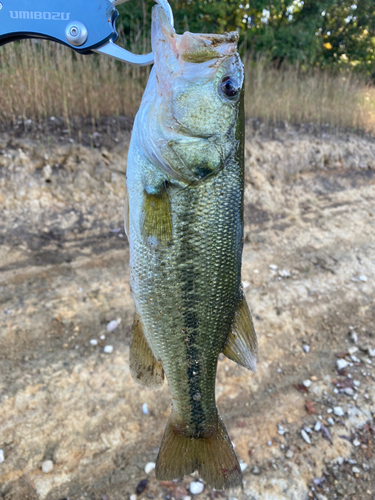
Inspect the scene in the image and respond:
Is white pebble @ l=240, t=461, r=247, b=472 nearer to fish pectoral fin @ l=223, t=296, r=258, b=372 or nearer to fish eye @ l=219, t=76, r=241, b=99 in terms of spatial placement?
fish pectoral fin @ l=223, t=296, r=258, b=372

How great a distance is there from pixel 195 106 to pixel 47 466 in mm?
2114

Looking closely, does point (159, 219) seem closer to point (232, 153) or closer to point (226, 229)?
point (226, 229)

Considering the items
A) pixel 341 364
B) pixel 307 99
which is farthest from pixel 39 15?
pixel 307 99

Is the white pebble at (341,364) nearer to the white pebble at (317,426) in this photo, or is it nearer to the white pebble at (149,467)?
the white pebble at (317,426)

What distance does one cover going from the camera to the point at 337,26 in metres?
12.2

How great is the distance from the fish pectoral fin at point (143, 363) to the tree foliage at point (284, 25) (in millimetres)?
6427

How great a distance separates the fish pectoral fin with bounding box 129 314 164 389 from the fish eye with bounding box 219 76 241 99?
1.01m

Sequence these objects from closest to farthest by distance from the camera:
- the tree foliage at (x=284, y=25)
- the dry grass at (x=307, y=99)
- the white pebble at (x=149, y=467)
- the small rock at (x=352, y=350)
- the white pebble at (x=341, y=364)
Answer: the white pebble at (x=149, y=467) → the white pebble at (x=341, y=364) → the small rock at (x=352, y=350) → the dry grass at (x=307, y=99) → the tree foliage at (x=284, y=25)

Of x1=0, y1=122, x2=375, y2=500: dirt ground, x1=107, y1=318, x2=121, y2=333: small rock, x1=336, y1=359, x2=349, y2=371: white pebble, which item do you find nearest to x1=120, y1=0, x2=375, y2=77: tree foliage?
x1=0, y1=122, x2=375, y2=500: dirt ground

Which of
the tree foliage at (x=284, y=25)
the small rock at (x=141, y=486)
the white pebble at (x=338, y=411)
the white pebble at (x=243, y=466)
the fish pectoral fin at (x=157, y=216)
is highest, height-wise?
the tree foliage at (x=284, y=25)

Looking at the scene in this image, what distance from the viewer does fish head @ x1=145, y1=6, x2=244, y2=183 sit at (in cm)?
121

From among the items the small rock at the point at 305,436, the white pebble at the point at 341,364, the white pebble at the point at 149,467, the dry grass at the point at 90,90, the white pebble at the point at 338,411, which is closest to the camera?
the white pebble at the point at 149,467

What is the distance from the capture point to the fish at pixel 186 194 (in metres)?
1.23

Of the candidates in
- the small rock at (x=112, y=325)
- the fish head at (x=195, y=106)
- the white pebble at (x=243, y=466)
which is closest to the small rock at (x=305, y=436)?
the white pebble at (x=243, y=466)
